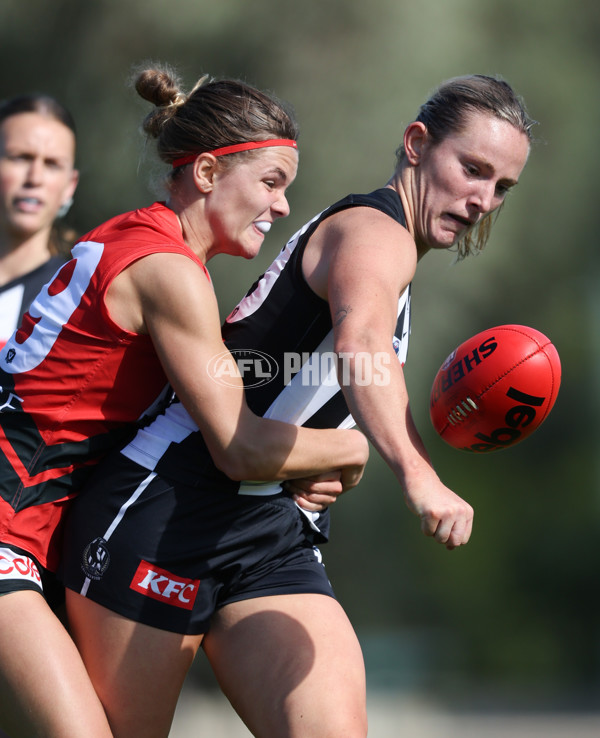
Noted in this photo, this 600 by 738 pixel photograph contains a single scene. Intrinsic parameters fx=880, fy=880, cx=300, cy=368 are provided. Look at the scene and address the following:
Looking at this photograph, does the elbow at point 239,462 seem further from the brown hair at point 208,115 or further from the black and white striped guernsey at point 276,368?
the brown hair at point 208,115

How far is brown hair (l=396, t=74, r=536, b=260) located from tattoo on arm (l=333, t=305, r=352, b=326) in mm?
785

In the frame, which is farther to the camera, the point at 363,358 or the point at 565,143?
the point at 565,143

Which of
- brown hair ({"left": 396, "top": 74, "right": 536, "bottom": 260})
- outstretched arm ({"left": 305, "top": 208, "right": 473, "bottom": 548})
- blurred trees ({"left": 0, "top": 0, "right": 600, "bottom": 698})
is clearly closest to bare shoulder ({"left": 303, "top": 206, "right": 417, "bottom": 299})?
outstretched arm ({"left": 305, "top": 208, "right": 473, "bottom": 548})

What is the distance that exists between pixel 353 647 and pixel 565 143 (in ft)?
16.8

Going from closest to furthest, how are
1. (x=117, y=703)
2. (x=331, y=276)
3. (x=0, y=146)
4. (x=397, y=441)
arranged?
1. (x=397, y=441)
2. (x=331, y=276)
3. (x=117, y=703)
4. (x=0, y=146)

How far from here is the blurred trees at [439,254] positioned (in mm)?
5867

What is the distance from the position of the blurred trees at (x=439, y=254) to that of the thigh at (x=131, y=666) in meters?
3.80

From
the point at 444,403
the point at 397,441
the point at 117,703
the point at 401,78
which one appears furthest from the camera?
the point at 401,78

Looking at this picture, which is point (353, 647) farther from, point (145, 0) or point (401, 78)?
point (145, 0)

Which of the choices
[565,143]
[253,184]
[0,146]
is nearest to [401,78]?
[565,143]

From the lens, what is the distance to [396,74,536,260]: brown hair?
2.27m

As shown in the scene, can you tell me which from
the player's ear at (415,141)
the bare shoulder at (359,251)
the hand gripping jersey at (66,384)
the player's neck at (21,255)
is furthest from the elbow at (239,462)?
the player's neck at (21,255)

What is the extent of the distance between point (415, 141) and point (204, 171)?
1.91 ft

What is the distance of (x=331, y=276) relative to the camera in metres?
1.84
